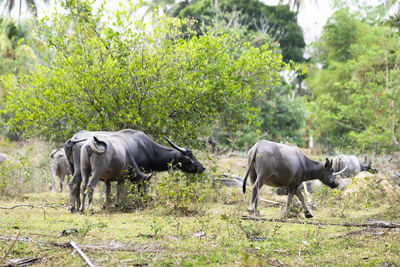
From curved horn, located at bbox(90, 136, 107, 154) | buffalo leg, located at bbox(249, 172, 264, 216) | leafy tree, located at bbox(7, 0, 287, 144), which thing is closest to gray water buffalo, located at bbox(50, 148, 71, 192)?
leafy tree, located at bbox(7, 0, 287, 144)

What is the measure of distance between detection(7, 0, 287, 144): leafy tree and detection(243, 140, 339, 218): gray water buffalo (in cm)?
206

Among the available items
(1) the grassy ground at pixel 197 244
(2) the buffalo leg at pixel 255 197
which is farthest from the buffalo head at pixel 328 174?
(1) the grassy ground at pixel 197 244

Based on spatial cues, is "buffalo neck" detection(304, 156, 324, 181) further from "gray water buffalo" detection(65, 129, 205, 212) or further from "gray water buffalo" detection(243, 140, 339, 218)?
"gray water buffalo" detection(65, 129, 205, 212)

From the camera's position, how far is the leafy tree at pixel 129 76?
33.5ft

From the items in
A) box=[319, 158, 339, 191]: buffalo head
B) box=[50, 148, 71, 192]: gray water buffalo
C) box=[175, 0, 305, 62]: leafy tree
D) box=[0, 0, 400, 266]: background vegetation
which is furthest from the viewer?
box=[175, 0, 305, 62]: leafy tree

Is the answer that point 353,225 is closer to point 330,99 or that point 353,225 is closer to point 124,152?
point 124,152

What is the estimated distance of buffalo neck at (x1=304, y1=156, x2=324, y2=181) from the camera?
9.60 meters

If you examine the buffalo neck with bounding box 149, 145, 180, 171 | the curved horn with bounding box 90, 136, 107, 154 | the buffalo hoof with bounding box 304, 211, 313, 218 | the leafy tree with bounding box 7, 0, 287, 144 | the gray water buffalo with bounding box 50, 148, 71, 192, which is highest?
the leafy tree with bounding box 7, 0, 287, 144

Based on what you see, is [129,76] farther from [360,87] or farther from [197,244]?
[360,87]

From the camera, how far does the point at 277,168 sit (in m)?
8.95

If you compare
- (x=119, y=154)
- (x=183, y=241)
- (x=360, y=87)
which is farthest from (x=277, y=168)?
(x=360, y=87)

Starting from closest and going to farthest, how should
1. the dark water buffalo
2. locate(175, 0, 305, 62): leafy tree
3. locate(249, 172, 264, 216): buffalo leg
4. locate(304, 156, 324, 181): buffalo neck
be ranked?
locate(249, 172, 264, 216): buffalo leg
locate(304, 156, 324, 181): buffalo neck
the dark water buffalo
locate(175, 0, 305, 62): leafy tree

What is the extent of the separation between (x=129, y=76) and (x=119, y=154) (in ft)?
6.56

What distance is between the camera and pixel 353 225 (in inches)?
278
